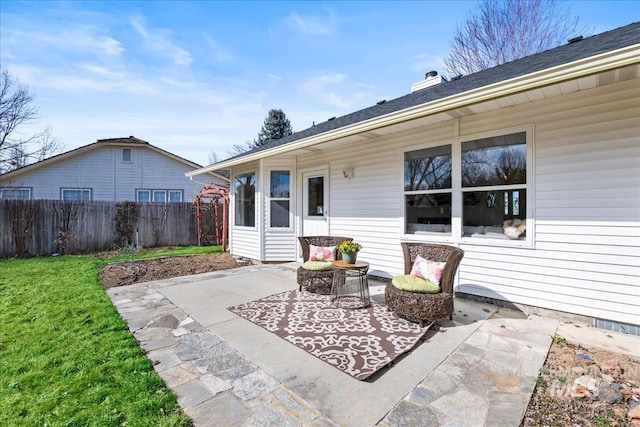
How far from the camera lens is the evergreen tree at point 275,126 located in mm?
25000

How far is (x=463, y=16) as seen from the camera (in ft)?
35.7

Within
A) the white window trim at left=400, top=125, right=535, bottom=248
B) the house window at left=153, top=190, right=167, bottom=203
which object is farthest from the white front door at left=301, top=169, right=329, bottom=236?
the house window at left=153, top=190, right=167, bottom=203

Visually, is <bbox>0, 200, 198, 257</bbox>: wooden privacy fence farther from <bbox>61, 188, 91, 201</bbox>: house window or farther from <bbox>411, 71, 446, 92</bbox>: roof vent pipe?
<bbox>411, 71, 446, 92</bbox>: roof vent pipe

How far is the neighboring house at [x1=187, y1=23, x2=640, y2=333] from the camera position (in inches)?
122

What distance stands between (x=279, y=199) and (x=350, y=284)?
11.3ft

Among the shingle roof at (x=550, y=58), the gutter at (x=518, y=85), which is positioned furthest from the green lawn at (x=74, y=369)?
the shingle roof at (x=550, y=58)

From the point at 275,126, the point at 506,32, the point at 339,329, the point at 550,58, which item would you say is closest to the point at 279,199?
the point at 339,329

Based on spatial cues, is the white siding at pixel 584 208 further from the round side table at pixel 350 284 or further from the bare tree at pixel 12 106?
the bare tree at pixel 12 106

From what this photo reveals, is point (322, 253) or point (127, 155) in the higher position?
point (127, 155)

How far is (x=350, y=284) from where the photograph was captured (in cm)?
446

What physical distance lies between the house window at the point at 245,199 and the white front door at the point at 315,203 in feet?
4.75

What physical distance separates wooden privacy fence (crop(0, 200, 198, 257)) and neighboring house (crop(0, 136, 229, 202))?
2989 millimetres

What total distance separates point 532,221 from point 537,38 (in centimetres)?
973

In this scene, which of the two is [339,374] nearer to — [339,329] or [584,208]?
[339,329]
